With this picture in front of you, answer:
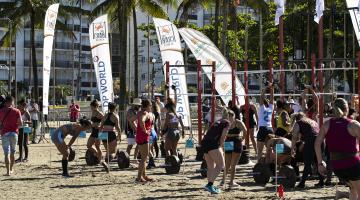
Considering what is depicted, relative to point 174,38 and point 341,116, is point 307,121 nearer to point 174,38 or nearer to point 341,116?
point 341,116

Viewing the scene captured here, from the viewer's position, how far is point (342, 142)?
8719 millimetres

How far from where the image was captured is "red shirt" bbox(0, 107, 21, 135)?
15500 millimetres

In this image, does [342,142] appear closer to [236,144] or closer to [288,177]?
[236,144]

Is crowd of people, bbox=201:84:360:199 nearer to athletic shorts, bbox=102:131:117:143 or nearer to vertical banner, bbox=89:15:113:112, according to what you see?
athletic shorts, bbox=102:131:117:143

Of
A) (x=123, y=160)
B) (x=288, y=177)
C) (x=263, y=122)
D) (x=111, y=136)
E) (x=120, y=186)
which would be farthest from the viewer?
(x=123, y=160)

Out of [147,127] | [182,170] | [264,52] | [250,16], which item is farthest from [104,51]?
[250,16]

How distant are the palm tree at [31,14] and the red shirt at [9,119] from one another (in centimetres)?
2214

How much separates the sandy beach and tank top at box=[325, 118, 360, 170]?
182 centimetres

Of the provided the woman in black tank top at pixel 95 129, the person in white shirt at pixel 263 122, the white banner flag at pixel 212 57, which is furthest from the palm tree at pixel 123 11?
the person in white shirt at pixel 263 122

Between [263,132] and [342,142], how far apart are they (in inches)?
314

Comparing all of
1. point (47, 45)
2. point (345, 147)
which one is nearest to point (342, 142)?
point (345, 147)

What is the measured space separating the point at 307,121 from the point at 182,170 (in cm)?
419

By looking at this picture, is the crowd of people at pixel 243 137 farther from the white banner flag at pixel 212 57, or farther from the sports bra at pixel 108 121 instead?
the white banner flag at pixel 212 57

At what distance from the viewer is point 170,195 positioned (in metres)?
12.5
